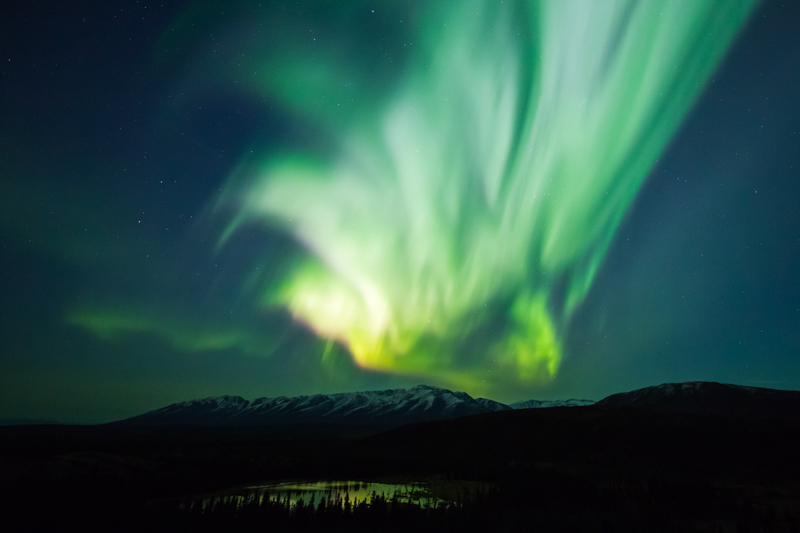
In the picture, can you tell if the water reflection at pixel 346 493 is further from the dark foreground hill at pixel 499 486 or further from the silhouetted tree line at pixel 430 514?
the dark foreground hill at pixel 499 486

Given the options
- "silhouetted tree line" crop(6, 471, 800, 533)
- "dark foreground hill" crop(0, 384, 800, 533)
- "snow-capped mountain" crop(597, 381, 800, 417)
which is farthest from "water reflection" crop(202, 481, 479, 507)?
"snow-capped mountain" crop(597, 381, 800, 417)

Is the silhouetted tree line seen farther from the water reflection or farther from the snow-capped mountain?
the snow-capped mountain

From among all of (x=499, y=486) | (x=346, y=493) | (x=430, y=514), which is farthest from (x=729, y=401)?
(x=430, y=514)

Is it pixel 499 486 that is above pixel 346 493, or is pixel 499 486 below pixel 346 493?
above

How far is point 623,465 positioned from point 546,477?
26548mm

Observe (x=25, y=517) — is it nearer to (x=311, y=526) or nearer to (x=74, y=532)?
(x=74, y=532)

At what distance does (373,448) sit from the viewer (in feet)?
308

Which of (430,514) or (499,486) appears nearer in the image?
(430,514)

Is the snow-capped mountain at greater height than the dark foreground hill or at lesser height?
greater

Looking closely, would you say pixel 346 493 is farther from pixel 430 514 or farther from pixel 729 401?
pixel 729 401

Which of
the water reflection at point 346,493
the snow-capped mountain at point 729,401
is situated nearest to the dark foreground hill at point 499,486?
the water reflection at point 346,493

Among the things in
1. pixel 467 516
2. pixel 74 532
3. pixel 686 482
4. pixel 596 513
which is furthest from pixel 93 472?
pixel 686 482

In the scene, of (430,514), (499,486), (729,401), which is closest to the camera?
(430,514)

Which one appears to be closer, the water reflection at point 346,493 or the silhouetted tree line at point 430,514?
the silhouetted tree line at point 430,514
